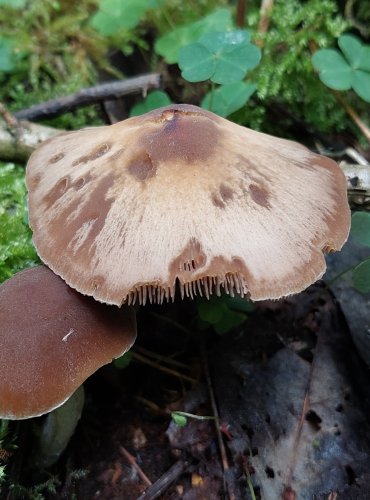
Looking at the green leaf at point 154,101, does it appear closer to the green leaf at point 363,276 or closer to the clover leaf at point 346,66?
the clover leaf at point 346,66

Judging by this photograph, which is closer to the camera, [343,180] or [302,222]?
[302,222]

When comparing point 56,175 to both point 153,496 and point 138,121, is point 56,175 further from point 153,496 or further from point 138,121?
point 153,496

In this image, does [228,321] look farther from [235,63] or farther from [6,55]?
[6,55]

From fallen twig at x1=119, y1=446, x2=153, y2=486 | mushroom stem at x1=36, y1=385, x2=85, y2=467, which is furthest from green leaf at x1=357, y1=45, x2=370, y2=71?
fallen twig at x1=119, y1=446, x2=153, y2=486

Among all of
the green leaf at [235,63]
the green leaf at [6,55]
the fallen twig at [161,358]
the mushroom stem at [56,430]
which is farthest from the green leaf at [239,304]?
the green leaf at [6,55]

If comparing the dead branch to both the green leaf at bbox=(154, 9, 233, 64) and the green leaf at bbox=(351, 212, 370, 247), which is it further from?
the green leaf at bbox=(351, 212, 370, 247)

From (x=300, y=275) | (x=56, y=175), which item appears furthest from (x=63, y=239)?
(x=300, y=275)

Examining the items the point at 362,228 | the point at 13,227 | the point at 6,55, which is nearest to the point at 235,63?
the point at 362,228
